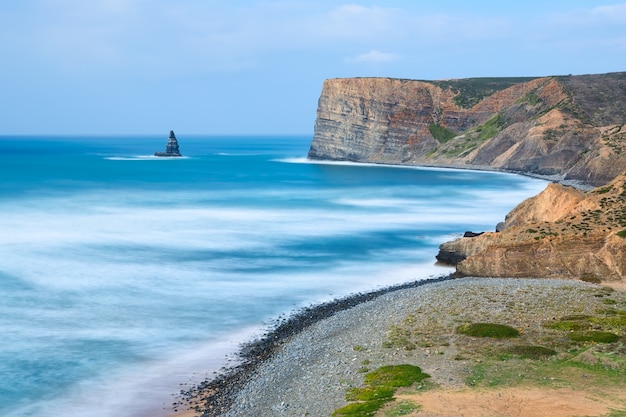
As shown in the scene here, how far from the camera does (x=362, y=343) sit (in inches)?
1137

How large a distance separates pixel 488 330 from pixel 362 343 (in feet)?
18.0

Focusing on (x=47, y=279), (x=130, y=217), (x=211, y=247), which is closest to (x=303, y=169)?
(x=130, y=217)

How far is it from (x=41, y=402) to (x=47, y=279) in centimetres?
2441

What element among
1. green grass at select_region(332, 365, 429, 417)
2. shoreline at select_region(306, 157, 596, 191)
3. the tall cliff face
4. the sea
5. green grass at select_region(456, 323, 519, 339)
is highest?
the tall cliff face

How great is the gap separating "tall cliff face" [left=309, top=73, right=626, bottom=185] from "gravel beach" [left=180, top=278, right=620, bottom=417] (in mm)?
80202

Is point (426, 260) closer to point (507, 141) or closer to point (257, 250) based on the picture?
point (257, 250)

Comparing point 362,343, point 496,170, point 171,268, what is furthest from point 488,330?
point 496,170

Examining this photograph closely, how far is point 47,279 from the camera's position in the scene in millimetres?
49719

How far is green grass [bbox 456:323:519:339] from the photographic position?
28609mm

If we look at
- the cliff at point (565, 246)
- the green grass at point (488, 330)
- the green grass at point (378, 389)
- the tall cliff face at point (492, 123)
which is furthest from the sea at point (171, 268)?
the tall cliff face at point (492, 123)

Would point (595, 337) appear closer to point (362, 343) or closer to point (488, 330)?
point (488, 330)

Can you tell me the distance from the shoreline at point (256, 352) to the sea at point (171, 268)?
2.37 feet

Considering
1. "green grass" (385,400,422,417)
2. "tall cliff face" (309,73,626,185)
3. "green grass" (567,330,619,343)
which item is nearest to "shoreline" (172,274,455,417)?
"green grass" (385,400,422,417)

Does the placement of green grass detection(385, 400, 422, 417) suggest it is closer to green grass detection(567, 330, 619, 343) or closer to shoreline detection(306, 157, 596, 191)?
green grass detection(567, 330, 619, 343)
